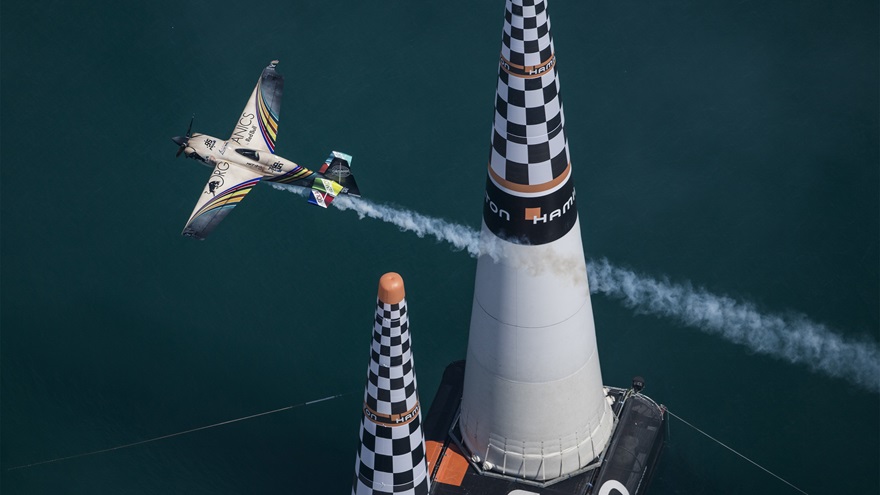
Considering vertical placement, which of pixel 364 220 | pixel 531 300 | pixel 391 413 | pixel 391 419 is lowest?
pixel 391 419

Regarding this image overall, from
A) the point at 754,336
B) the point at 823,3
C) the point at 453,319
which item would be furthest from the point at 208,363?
the point at 823,3

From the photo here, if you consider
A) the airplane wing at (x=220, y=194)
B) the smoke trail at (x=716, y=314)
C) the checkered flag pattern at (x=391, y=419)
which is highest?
the smoke trail at (x=716, y=314)

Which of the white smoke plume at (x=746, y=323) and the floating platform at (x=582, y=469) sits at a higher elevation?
the white smoke plume at (x=746, y=323)

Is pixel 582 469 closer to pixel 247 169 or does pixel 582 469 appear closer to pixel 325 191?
pixel 325 191

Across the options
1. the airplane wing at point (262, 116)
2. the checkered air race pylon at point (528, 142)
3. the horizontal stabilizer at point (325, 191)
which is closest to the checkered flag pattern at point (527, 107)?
the checkered air race pylon at point (528, 142)

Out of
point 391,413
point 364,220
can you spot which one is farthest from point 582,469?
point 364,220

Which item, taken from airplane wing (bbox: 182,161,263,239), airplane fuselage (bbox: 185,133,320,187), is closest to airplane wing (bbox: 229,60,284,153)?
airplane fuselage (bbox: 185,133,320,187)

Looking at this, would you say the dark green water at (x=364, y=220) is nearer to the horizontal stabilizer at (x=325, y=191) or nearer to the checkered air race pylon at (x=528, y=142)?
the horizontal stabilizer at (x=325, y=191)

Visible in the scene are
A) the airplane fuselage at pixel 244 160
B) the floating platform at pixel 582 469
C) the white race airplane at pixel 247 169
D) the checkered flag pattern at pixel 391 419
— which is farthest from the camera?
the airplane fuselage at pixel 244 160
